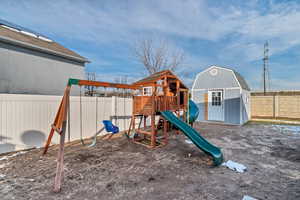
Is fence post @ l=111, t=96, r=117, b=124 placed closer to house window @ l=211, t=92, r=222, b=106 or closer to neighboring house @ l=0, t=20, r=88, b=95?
neighboring house @ l=0, t=20, r=88, b=95

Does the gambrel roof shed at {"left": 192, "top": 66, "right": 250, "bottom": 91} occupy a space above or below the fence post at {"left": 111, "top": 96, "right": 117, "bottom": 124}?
above

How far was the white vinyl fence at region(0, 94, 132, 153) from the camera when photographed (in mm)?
3859

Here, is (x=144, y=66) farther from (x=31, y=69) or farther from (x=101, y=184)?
(x=101, y=184)

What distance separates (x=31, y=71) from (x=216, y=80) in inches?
389

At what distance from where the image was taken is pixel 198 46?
1268 cm

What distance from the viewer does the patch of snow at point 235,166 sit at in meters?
3.04

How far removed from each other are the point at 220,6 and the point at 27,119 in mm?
9038

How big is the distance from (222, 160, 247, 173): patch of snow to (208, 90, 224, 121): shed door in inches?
259

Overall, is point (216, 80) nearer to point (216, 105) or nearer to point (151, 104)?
point (216, 105)

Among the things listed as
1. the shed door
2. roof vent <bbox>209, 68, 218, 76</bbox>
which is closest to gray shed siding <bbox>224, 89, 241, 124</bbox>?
the shed door

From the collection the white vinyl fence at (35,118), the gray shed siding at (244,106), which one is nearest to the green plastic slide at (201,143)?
the white vinyl fence at (35,118)

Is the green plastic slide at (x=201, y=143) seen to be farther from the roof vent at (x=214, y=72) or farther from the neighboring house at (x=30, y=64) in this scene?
Answer: the roof vent at (x=214, y=72)

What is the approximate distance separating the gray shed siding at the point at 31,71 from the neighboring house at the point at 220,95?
26.0ft

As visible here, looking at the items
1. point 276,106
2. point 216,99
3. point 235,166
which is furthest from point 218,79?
point 235,166
